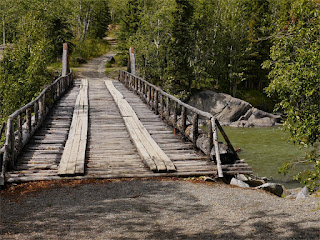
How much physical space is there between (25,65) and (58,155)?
69.4ft

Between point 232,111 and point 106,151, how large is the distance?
95.5ft

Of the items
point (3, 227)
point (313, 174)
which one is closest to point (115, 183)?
point (3, 227)

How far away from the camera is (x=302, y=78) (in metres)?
9.66

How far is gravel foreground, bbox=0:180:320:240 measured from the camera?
5.27 metres

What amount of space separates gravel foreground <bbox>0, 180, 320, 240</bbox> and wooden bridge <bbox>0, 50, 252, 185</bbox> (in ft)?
2.47

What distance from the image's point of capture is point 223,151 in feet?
30.1

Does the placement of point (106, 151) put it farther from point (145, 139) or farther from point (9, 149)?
point (9, 149)

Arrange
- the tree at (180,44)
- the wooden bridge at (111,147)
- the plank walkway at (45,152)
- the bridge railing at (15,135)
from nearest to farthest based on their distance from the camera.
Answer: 1. the plank walkway at (45,152)
2. the bridge railing at (15,135)
3. the wooden bridge at (111,147)
4. the tree at (180,44)

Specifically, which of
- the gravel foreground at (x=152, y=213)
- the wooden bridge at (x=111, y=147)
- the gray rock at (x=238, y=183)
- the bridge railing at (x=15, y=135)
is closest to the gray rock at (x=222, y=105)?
the wooden bridge at (x=111, y=147)

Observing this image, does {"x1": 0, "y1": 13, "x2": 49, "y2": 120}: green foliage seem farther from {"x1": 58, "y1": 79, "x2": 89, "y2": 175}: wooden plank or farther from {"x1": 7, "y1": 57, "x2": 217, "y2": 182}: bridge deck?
{"x1": 58, "y1": 79, "x2": 89, "y2": 175}: wooden plank

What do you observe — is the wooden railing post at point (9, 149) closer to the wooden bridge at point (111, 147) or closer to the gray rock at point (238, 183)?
the wooden bridge at point (111, 147)

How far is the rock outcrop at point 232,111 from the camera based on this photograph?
1447 inches

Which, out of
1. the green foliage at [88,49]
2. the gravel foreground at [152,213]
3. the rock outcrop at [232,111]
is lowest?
the rock outcrop at [232,111]

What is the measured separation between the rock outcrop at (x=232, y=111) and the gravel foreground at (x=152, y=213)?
1169 inches
